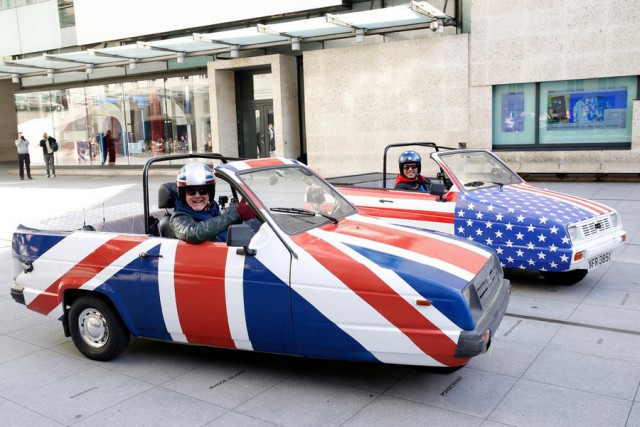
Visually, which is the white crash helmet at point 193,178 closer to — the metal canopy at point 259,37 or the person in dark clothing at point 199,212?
the person in dark clothing at point 199,212

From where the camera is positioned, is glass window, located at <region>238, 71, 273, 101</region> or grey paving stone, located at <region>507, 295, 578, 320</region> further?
glass window, located at <region>238, 71, 273, 101</region>

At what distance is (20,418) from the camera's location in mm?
4289

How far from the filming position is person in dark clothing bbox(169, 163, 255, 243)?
4.74 metres

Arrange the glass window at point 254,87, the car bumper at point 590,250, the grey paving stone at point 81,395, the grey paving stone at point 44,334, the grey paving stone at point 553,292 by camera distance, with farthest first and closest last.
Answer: the glass window at point 254,87 < the grey paving stone at point 553,292 < the car bumper at point 590,250 < the grey paving stone at point 44,334 < the grey paving stone at point 81,395

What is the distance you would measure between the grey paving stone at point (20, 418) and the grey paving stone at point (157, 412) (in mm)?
254

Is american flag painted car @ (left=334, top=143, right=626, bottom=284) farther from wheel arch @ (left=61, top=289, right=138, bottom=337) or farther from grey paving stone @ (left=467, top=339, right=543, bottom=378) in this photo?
wheel arch @ (left=61, top=289, right=138, bottom=337)

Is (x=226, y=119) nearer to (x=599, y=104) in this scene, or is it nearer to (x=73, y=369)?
A: (x=599, y=104)

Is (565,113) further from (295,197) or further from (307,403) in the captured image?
(307,403)

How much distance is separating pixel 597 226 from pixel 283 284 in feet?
13.6

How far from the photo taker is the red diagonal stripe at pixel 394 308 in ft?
13.0

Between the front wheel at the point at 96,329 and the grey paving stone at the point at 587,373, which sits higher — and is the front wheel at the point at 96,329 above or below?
above

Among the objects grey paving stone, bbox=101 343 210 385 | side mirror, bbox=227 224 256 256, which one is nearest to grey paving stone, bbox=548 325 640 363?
side mirror, bbox=227 224 256 256

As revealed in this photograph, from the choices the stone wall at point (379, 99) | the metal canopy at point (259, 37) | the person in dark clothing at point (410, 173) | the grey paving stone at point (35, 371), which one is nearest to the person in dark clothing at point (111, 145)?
the metal canopy at point (259, 37)

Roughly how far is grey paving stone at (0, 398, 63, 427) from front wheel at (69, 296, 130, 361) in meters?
0.87
